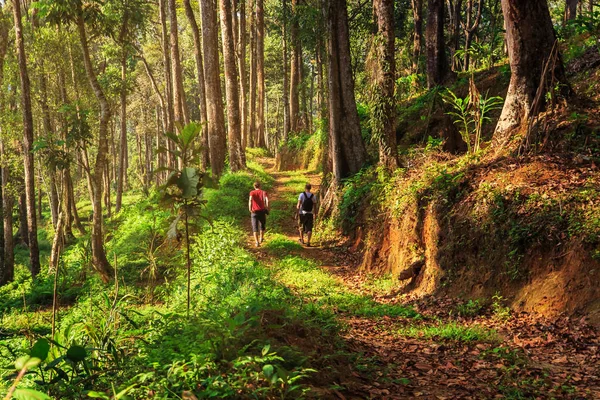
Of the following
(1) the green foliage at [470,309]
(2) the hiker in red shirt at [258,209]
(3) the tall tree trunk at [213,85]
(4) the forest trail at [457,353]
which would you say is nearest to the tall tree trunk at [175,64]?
(3) the tall tree trunk at [213,85]

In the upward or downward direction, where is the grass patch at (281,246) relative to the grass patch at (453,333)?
upward

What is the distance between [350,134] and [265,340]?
955 centimetres

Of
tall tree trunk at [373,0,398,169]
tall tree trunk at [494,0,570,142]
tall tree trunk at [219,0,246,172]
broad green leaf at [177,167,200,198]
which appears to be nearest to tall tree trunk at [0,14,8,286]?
tall tree trunk at [219,0,246,172]

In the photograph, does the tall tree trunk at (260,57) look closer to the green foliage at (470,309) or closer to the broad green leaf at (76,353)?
the green foliage at (470,309)

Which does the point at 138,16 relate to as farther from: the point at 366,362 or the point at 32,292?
the point at 366,362

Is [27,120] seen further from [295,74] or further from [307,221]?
[295,74]

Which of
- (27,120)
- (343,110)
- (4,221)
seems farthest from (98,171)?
(4,221)

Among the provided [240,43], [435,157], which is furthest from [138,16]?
[435,157]

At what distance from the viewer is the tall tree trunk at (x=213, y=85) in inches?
666

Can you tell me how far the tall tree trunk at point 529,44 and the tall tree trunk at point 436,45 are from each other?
4.68 meters

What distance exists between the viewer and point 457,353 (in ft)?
18.1

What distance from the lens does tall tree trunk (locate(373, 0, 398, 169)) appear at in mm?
10787

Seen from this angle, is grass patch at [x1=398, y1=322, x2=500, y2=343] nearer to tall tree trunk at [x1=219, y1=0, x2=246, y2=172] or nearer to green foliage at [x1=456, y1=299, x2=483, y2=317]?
green foliage at [x1=456, y1=299, x2=483, y2=317]

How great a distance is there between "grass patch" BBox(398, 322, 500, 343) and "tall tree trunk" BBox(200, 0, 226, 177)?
13349 mm
